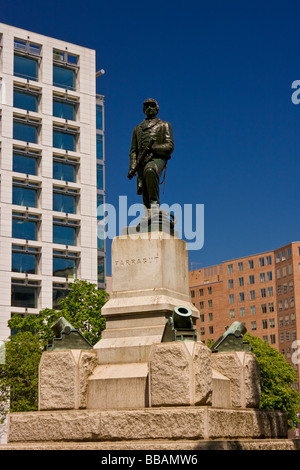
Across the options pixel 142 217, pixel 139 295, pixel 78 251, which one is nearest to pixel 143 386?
pixel 139 295

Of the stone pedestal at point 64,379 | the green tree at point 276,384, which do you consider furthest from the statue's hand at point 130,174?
the green tree at point 276,384

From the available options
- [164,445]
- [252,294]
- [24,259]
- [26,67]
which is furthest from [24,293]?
[252,294]

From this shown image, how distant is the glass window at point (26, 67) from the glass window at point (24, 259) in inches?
751

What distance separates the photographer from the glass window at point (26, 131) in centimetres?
7312

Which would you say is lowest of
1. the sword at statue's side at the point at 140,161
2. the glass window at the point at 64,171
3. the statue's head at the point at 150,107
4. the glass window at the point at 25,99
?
the sword at statue's side at the point at 140,161

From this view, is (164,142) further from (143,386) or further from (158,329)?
(143,386)

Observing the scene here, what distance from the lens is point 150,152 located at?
1533cm

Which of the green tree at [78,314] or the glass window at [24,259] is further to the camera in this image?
the glass window at [24,259]

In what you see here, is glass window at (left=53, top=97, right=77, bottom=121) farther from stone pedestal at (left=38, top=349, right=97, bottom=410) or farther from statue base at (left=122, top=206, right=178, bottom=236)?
stone pedestal at (left=38, top=349, right=97, bottom=410)

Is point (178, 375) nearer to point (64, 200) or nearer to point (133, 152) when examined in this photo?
point (133, 152)

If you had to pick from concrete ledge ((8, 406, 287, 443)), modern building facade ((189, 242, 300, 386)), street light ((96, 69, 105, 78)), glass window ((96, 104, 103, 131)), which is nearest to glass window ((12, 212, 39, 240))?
glass window ((96, 104, 103, 131))

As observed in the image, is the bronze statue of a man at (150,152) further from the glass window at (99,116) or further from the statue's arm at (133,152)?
the glass window at (99,116)

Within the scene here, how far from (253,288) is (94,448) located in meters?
120

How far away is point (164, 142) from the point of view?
1538 centimetres
